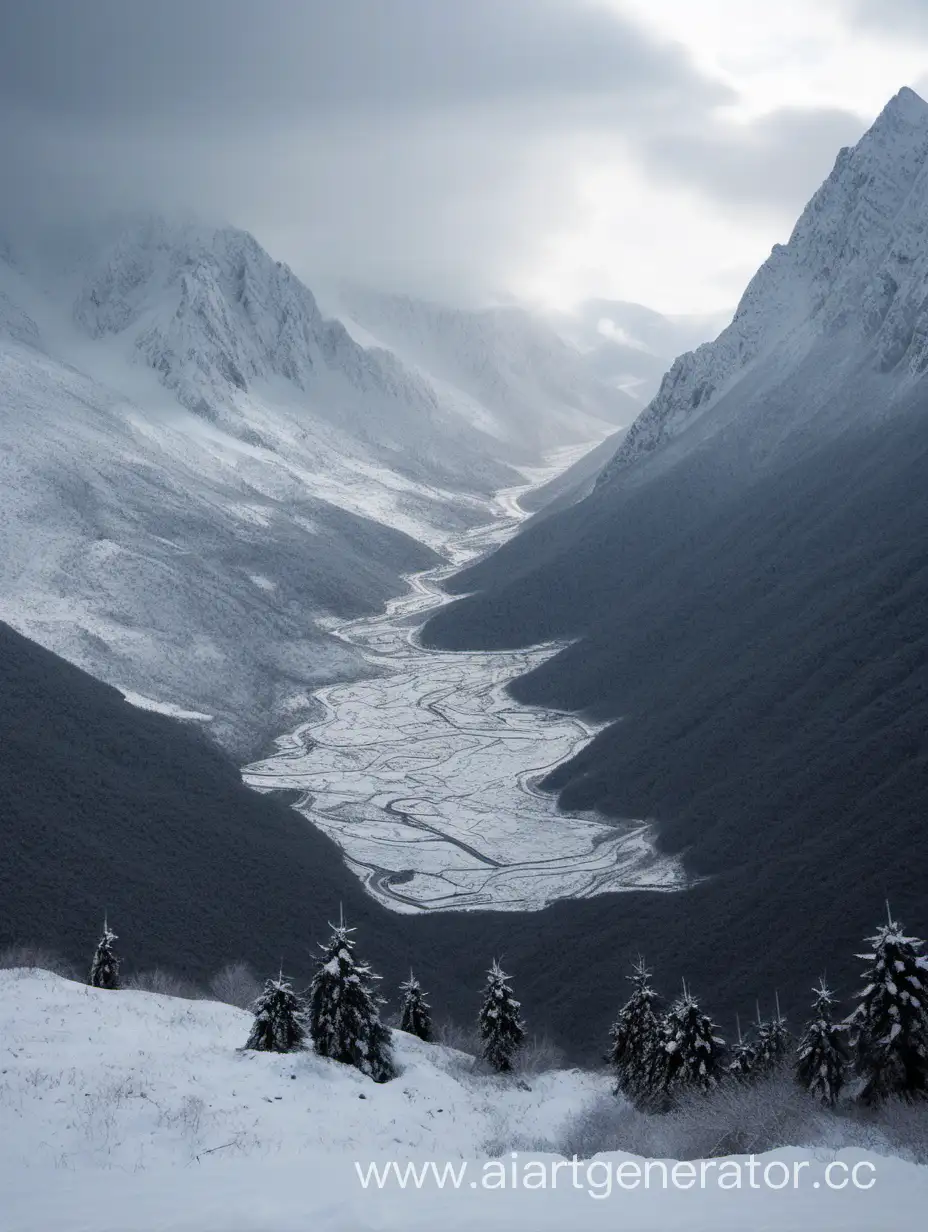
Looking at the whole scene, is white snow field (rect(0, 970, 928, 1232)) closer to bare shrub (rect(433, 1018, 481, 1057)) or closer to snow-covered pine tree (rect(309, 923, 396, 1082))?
snow-covered pine tree (rect(309, 923, 396, 1082))

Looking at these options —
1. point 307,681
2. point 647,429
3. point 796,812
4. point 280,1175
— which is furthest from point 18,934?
point 647,429

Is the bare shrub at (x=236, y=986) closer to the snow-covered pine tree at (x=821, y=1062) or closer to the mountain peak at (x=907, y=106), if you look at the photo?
the snow-covered pine tree at (x=821, y=1062)


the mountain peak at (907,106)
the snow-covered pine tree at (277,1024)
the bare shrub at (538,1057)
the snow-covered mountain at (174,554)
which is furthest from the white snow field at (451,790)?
the mountain peak at (907,106)

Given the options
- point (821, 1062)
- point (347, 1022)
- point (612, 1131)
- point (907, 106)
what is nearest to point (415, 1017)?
point (347, 1022)

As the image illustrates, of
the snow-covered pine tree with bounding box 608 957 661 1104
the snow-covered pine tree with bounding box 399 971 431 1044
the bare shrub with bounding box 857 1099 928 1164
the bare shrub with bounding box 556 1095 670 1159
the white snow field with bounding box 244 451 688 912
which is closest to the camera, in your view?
the bare shrub with bounding box 857 1099 928 1164

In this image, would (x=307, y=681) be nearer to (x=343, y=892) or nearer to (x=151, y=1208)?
(x=343, y=892)

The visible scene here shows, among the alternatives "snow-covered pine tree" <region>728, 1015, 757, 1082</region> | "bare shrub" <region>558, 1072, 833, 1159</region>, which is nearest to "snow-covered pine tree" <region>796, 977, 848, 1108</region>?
"bare shrub" <region>558, 1072, 833, 1159</region>
